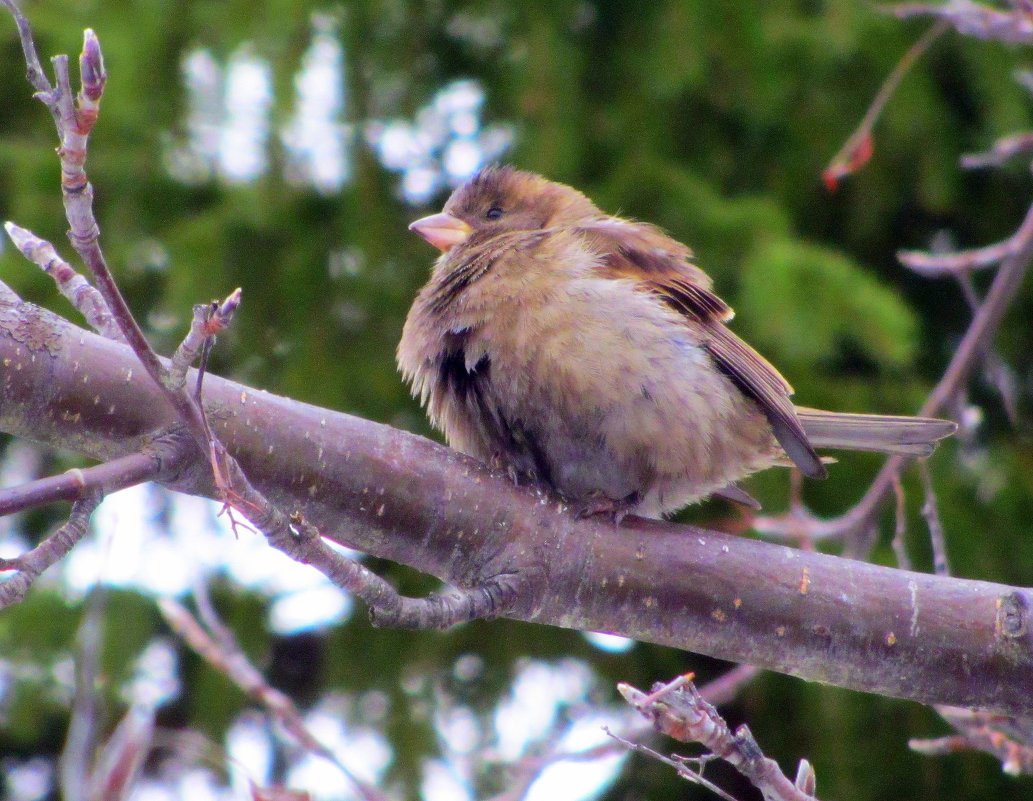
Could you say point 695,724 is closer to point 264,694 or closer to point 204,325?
point 204,325

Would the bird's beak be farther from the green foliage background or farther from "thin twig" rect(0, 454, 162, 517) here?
"thin twig" rect(0, 454, 162, 517)

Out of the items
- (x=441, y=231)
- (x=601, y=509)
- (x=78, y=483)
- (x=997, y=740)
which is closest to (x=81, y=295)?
(x=78, y=483)

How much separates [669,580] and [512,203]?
1899mm


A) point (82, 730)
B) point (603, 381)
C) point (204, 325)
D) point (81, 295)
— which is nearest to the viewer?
point (204, 325)

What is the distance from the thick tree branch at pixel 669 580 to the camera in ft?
8.14

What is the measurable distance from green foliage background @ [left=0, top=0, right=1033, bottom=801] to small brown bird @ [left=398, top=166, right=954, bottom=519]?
1.04 meters

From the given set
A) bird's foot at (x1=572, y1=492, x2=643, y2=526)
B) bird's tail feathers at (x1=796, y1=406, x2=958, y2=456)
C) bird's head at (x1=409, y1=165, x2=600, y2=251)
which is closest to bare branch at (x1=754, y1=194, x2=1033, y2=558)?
bird's tail feathers at (x1=796, y1=406, x2=958, y2=456)

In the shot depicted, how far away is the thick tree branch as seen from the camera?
2.48m

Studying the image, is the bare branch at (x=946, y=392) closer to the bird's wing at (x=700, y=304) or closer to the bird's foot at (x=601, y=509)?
the bird's wing at (x=700, y=304)

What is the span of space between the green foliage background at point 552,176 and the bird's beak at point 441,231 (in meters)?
0.78

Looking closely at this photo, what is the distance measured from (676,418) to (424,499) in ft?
2.77

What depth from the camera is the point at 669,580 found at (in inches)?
104

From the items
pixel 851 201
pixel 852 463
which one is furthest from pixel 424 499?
pixel 851 201

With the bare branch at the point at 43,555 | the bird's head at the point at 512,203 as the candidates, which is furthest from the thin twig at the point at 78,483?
the bird's head at the point at 512,203
